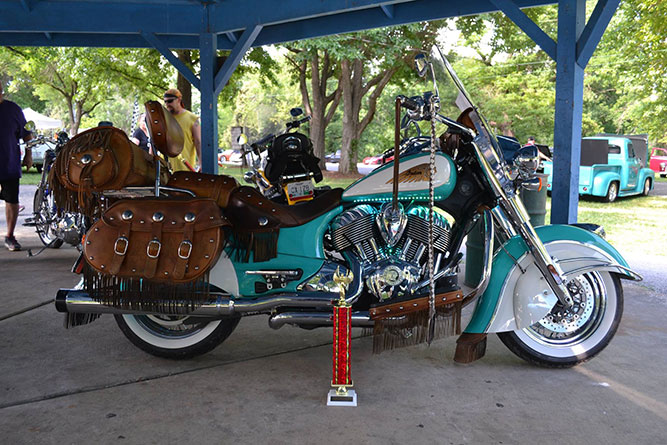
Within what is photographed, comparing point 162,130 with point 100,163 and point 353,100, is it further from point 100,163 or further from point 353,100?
point 353,100

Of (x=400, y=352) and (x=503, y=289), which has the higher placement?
(x=503, y=289)

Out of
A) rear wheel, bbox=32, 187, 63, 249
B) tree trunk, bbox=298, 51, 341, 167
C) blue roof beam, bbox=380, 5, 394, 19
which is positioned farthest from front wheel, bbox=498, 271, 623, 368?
tree trunk, bbox=298, 51, 341, 167

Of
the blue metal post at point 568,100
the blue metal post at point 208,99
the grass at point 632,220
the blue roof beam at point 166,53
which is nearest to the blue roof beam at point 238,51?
the blue metal post at point 208,99

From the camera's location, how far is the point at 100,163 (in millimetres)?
3184

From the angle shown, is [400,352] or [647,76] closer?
[400,352]

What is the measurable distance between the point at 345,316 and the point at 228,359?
3.30 feet

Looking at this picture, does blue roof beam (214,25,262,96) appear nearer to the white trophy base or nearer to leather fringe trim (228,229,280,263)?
leather fringe trim (228,229,280,263)

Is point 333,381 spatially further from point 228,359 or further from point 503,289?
point 503,289

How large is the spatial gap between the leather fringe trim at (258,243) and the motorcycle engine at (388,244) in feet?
1.11

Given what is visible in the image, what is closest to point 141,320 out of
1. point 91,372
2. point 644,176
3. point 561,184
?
point 91,372

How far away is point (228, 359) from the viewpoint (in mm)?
3797

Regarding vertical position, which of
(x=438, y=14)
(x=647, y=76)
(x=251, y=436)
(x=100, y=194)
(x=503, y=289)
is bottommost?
(x=251, y=436)

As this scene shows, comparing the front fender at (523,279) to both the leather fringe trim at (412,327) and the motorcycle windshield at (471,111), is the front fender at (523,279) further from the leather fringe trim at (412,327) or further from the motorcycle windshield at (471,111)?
the motorcycle windshield at (471,111)

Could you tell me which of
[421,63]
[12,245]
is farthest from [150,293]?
[12,245]
